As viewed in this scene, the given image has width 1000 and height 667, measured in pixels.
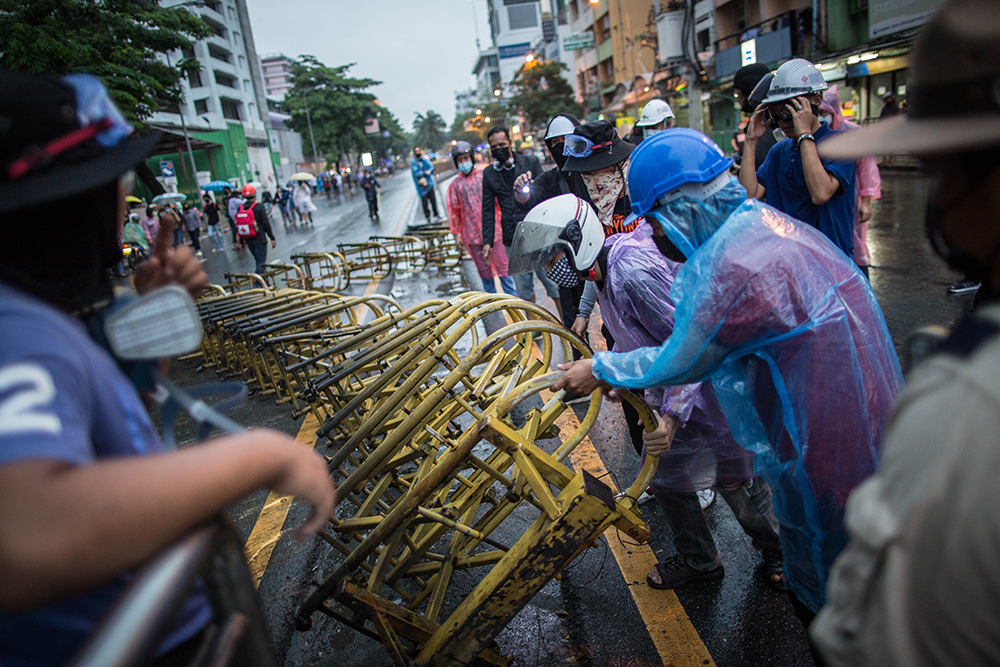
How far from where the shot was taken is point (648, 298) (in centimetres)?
245

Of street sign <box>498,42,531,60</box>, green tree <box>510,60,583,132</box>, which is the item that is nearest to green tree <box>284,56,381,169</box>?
green tree <box>510,60,583,132</box>

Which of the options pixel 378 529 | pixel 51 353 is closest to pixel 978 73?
pixel 51 353

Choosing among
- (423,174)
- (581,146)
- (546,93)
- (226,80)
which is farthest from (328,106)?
(581,146)

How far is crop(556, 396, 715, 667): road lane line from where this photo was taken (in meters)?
2.36

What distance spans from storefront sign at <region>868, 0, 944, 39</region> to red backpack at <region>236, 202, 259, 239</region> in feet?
54.9

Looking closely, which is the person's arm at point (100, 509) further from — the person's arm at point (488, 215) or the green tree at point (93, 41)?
the green tree at point (93, 41)

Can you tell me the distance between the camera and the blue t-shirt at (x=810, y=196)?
11.3 feet

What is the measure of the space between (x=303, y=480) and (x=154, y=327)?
402mm

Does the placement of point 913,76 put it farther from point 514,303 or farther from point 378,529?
point 514,303

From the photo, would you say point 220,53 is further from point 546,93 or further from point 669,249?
point 669,249

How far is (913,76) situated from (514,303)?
2043 millimetres

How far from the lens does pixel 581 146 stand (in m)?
4.33

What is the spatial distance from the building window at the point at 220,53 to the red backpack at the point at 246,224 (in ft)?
157

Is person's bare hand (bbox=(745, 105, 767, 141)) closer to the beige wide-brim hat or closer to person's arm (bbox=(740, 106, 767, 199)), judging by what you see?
person's arm (bbox=(740, 106, 767, 199))
